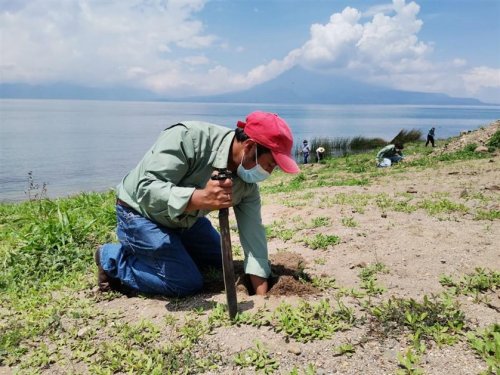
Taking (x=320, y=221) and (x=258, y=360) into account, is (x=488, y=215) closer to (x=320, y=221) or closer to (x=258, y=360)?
(x=320, y=221)

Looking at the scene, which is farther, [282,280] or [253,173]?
[282,280]

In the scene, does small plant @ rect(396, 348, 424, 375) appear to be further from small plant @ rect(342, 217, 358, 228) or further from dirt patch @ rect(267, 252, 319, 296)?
small plant @ rect(342, 217, 358, 228)

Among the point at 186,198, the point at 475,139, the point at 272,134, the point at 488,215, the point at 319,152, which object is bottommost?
the point at 319,152

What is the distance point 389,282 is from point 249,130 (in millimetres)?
1830

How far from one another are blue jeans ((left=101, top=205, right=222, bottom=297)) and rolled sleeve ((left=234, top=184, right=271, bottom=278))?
1.55 ft

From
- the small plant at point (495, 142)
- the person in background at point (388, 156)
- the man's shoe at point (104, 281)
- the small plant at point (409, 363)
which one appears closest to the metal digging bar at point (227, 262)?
the small plant at point (409, 363)

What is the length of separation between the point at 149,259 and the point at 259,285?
0.97 meters

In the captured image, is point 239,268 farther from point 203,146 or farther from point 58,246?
point 58,246

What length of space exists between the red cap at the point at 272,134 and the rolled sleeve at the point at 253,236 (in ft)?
2.07

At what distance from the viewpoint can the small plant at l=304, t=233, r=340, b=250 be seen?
4.87 m

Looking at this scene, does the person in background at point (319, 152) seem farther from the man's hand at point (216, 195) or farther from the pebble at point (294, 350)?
the pebble at point (294, 350)

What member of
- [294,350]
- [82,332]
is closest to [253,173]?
[294,350]

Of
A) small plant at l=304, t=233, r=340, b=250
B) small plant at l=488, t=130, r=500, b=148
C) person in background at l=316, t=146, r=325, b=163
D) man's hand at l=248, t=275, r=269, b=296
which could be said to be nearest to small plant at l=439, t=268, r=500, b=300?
small plant at l=304, t=233, r=340, b=250

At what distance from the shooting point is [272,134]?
3.14m
